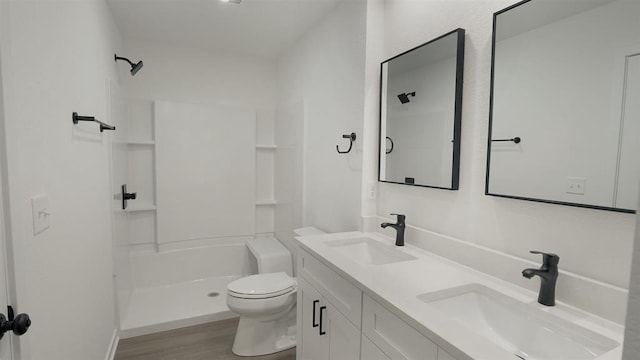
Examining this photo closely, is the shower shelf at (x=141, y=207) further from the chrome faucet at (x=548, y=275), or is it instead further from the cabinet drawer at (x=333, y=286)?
the chrome faucet at (x=548, y=275)

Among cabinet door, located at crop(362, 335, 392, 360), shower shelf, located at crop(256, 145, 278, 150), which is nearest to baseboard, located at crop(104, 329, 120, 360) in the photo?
cabinet door, located at crop(362, 335, 392, 360)

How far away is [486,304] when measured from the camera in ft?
3.93

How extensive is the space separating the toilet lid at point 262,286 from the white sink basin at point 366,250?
68 cm

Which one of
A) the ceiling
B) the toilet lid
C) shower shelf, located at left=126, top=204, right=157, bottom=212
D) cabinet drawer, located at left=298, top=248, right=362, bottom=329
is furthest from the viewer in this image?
shower shelf, located at left=126, top=204, right=157, bottom=212

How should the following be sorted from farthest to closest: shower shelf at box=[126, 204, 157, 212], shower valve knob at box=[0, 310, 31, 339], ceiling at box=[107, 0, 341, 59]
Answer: shower shelf at box=[126, 204, 157, 212]
ceiling at box=[107, 0, 341, 59]
shower valve knob at box=[0, 310, 31, 339]

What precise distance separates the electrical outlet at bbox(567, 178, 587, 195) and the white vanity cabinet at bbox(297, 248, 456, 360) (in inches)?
27.7

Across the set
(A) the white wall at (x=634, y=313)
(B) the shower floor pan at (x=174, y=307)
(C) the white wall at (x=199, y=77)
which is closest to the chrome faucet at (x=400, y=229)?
(A) the white wall at (x=634, y=313)

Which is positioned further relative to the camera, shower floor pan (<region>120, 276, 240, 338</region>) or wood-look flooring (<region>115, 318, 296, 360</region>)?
shower floor pan (<region>120, 276, 240, 338</region>)

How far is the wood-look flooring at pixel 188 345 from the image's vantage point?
2234 mm

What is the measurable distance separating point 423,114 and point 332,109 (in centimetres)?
82

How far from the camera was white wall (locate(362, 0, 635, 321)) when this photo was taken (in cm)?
103

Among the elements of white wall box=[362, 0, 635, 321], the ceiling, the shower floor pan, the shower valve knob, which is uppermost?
the ceiling

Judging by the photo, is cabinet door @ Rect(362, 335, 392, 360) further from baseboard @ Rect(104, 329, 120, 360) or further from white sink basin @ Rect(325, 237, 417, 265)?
baseboard @ Rect(104, 329, 120, 360)

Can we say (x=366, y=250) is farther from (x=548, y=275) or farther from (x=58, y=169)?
(x=58, y=169)
